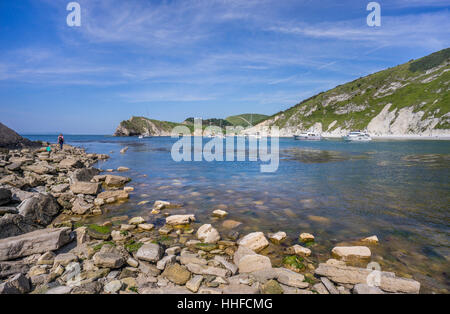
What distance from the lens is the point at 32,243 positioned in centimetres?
691

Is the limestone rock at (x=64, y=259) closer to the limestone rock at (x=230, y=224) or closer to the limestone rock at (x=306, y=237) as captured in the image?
the limestone rock at (x=230, y=224)

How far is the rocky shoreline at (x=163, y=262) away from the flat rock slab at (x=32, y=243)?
0.9 inches

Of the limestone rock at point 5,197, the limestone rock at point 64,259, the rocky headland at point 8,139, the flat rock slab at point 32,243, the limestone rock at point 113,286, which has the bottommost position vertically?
the limestone rock at point 113,286

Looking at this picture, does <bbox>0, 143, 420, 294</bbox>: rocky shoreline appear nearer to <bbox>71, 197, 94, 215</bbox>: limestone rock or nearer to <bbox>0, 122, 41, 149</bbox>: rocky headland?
<bbox>71, 197, 94, 215</bbox>: limestone rock

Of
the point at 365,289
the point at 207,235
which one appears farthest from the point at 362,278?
the point at 207,235

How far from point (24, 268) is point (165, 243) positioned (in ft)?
12.7

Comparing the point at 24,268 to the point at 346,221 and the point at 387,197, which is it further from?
the point at 387,197

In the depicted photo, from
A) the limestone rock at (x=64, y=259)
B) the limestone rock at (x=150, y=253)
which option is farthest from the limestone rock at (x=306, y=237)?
the limestone rock at (x=64, y=259)

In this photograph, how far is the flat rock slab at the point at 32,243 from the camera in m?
6.54

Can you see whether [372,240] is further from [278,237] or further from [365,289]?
[365,289]

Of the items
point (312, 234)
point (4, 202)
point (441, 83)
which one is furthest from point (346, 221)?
point (441, 83)

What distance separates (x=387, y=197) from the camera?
47.7 ft
